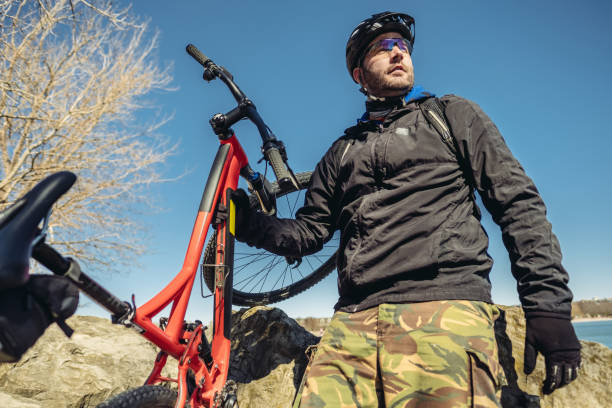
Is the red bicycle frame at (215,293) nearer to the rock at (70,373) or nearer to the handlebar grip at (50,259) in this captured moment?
the handlebar grip at (50,259)

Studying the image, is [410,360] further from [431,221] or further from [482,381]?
[431,221]

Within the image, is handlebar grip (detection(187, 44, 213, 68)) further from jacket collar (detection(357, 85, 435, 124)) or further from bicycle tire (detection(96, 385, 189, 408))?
bicycle tire (detection(96, 385, 189, 408))

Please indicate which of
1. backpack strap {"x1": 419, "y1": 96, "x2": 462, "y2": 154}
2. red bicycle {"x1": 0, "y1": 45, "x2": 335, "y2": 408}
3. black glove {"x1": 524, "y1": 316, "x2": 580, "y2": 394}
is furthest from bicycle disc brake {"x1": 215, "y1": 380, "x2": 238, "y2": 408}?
backpack strap {"x1": 419, "y1": 96, "x2": 462, "y2": 154}

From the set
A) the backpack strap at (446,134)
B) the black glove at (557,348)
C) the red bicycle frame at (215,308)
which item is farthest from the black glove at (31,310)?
the backpack strap at (446,134)

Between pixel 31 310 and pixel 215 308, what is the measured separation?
46.0 inches

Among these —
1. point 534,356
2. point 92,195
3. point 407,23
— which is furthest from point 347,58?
point 92,195

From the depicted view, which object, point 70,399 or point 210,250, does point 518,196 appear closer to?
point 210,250

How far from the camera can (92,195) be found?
427 inches

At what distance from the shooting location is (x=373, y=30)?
2.46 meters

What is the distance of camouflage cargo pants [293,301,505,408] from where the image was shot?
1.44m

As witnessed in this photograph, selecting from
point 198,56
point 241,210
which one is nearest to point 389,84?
point 241,210

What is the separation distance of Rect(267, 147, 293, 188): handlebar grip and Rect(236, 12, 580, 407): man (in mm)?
260

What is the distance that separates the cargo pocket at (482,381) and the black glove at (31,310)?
54.7 inches

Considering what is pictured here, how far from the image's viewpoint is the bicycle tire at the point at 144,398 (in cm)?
138
